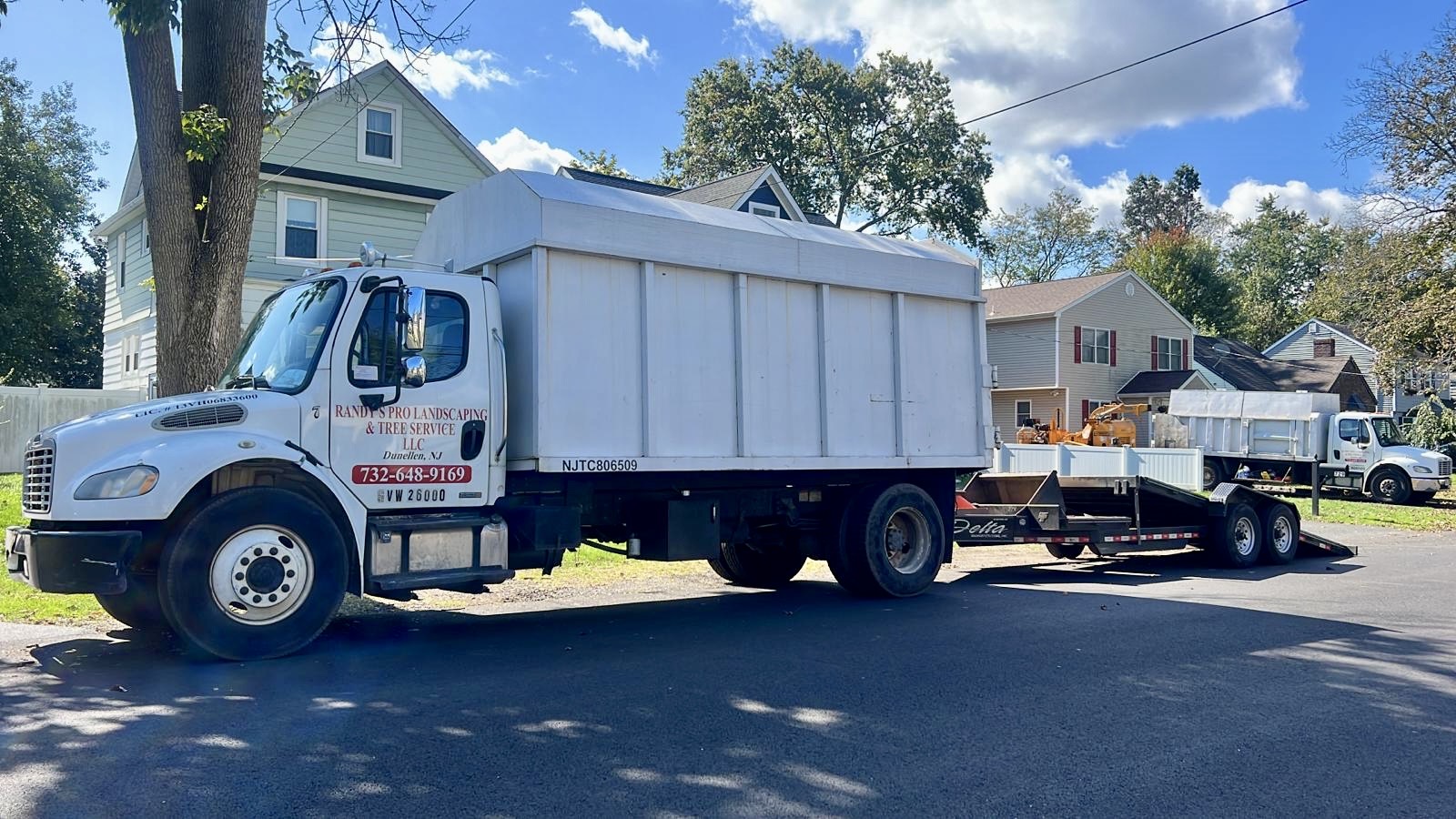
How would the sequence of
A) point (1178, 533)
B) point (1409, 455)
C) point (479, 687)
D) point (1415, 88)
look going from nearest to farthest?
1. point (479, 687)
2. point (1178, 533)
3. point (1409, 455)
4. point (1415, 88)

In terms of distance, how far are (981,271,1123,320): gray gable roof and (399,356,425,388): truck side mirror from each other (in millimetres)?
33241

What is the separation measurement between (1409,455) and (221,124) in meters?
27.2

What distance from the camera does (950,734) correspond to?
17.7 feet

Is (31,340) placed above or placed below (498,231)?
above

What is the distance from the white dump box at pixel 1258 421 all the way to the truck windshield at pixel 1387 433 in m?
1.06

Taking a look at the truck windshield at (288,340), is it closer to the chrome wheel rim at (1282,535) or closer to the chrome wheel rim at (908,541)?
the chrome wheel rim at (908,541)

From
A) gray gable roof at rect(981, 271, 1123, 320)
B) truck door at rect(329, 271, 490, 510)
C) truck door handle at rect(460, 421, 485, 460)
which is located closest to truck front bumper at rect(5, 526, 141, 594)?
truck door at rect(329, 271, 490, 510)

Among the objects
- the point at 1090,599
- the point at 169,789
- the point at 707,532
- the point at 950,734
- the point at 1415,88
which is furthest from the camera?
the point at 1415,88

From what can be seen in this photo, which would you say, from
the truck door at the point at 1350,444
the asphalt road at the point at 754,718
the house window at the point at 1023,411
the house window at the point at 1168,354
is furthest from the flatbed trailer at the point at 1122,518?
the house window at the point at 1168,354

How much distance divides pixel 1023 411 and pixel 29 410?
31.0 m

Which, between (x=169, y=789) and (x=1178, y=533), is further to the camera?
(x=1178, y=533)

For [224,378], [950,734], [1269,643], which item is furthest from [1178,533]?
[224,378]

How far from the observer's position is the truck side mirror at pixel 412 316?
24.2ft

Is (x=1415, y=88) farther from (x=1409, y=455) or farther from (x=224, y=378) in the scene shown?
(x=224, y=378)
